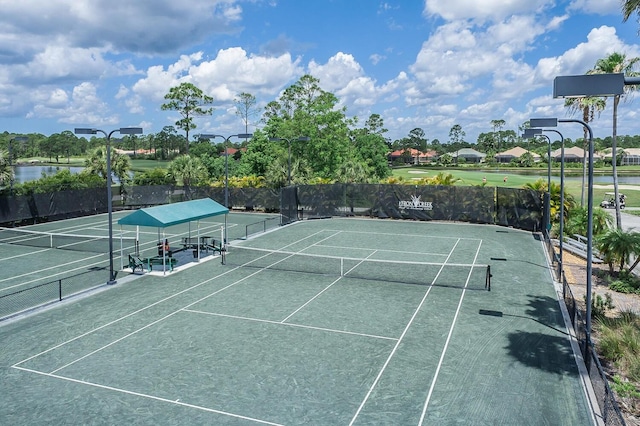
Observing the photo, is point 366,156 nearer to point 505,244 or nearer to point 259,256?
point 505,244

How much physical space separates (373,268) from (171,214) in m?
11.1

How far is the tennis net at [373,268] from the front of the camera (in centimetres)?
2301

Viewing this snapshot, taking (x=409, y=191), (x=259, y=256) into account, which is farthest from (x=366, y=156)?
(x=259, y=256)

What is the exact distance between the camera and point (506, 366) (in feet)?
45.1

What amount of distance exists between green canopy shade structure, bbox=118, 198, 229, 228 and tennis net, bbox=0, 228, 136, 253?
5.24 meters

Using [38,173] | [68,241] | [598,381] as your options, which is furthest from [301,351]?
[38,173]

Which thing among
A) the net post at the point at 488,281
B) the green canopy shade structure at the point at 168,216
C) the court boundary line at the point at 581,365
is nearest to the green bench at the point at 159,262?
the green canopy shade structure at the point at 168,216

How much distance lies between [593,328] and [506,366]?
18.2 feet

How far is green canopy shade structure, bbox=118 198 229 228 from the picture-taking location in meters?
24.7

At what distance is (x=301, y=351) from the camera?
1481 cm

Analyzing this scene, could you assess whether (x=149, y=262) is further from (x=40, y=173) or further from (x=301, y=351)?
(x=40, y=173)

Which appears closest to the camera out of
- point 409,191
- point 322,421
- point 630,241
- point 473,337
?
point 322,421

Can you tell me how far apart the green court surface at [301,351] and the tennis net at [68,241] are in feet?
28.4

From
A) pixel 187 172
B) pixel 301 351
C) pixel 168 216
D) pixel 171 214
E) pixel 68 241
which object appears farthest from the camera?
pixel 187 172
